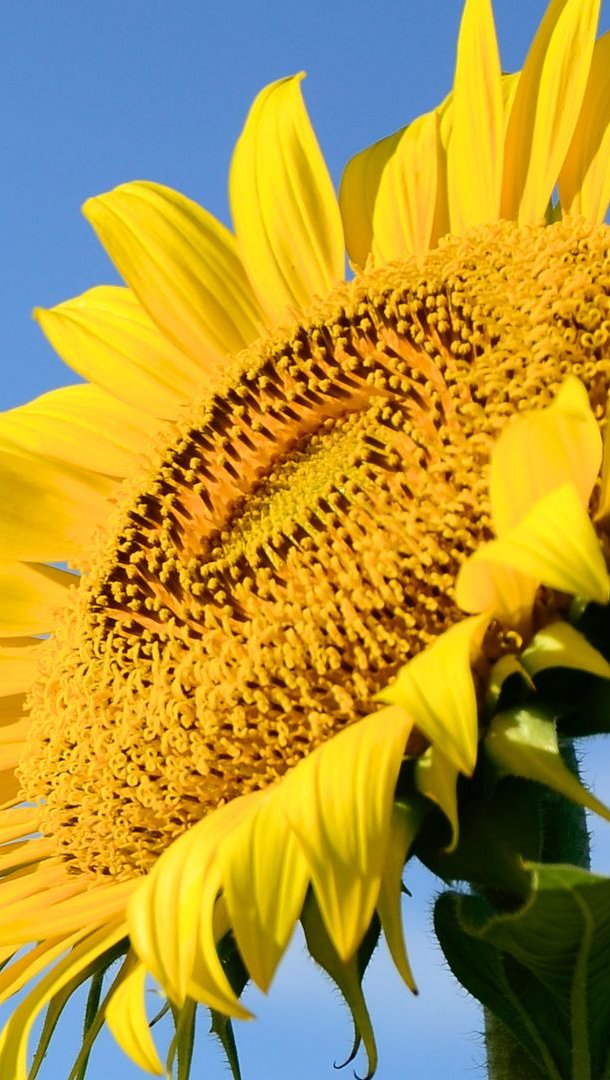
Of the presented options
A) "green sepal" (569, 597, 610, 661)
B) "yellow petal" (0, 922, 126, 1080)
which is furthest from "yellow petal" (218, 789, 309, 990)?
"yellow petal" (0, 922, 126, 1080)

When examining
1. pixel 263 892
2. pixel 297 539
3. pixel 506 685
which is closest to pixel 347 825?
pixel 263 892

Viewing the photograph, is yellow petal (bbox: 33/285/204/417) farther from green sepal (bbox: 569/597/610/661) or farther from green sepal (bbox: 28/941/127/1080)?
green sepal (bbox: 569/597/610/661)

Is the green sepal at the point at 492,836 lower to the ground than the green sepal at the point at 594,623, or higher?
lower

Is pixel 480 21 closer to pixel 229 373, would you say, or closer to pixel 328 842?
pixel 229 373

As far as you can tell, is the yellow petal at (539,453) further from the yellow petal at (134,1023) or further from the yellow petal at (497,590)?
the yellow petal at (134,1023)

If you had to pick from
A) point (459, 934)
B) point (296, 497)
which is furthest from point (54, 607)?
point (459, 934)

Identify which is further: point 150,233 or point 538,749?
point 150,233

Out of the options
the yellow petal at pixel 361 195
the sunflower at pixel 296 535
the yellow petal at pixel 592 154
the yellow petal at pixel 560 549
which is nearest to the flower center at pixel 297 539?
the sunflower at pixel 296 535
